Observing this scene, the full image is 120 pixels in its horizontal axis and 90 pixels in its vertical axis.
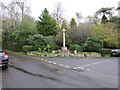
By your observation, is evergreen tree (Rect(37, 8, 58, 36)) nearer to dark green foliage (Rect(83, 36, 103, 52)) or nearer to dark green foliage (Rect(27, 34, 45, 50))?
dark green foliage (Rect(27, 34, 45, 50))

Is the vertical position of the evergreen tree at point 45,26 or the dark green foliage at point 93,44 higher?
the evergreen tree at point 45,26

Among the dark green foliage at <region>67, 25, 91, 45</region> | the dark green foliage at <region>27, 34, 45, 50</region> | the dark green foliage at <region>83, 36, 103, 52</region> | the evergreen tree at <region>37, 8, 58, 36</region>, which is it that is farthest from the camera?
the evergreen tree at <region>37, 8, 58, 36</region>

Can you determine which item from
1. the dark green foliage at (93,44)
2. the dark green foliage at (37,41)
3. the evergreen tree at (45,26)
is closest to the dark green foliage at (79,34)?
the dark green foliage at (93,44)

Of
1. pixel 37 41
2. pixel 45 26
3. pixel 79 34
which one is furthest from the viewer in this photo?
pixel 45 26

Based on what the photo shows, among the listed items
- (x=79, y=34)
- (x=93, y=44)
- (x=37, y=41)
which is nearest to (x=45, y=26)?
(x=37, y=41)

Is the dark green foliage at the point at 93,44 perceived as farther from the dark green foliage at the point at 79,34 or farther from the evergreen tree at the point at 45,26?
the evergreen tree at the point at 45,26

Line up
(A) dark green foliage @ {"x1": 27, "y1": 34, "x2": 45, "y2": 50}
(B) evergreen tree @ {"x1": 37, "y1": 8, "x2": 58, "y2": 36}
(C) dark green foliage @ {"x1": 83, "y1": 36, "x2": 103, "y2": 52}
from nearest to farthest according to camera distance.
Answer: (C) dark green foliage @ {"x1": 83, "y1": 36, "x2": 103, "y2": 52}
(A) dark green foliage @ {"x1": 27, "y1": 34, "x2": 45, "y2": 50}
(B) evergreen tree @ {"x1": 37, "y1": 8, "x2": 58, "y2": 36}

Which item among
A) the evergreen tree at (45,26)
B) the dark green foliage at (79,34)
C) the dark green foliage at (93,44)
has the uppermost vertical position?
the evergreen tree at (45,26)

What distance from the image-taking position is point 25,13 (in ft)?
87.0

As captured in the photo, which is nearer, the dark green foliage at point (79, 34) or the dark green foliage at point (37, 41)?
the dark green foliage at point (37, 41)

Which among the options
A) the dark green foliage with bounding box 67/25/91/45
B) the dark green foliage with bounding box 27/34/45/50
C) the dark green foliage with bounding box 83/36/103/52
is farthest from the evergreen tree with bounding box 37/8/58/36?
the dark green foliage with bounding box 83/36/103/52

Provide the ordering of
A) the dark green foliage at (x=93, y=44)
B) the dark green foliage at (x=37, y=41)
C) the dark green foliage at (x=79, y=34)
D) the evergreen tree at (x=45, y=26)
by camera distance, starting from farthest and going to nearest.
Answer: the evergreen tree at (x=45, y=26) → the dark green foliage at (x=79, y=34) → the dark green foliage at (x=37, y=41) → the dark green foliage at (x=93, y=44)

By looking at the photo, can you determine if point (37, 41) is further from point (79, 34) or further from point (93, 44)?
point (93, 44)

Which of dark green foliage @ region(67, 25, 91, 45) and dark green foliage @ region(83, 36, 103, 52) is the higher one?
dark green foliage @ region(67, 25, 91, 45)
